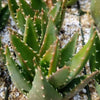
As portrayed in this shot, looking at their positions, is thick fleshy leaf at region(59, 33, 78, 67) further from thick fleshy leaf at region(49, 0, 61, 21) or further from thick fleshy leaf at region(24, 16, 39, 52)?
thick fleshy leaf at region(49, 0, 61, 21)

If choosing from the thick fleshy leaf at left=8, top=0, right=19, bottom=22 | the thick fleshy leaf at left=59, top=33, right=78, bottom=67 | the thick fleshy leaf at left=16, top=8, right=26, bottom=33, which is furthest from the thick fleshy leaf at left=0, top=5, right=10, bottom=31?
the thick fleshy leaf at left=59, top=33, right=78, bottom=67

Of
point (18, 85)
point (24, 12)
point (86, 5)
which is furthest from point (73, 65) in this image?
point (86, 5)

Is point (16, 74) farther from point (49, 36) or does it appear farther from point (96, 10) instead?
point (96, 10)

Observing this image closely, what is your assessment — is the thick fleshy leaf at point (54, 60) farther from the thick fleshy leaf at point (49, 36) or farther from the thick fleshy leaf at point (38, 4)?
the thick fleshy leaf at point (38, 4)

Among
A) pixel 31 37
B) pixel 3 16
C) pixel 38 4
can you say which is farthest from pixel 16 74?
pixel 3 16

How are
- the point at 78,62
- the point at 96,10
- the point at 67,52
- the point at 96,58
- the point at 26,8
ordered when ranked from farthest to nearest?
the point at 96,10 < the point at 26,8 < the point at 96,58 < the point at 67,52 < the point at 78,62

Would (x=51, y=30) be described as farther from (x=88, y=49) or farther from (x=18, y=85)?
(x=18, y=85)
